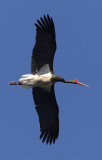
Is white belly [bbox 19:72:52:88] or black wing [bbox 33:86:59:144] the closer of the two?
white belly [bbox 19:72:52:88]

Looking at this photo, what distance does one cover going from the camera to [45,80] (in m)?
21.8

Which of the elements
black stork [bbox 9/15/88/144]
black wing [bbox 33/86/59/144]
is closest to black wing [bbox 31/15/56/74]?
black stork [bbox 9/15/88/144]

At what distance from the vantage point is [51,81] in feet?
71.7

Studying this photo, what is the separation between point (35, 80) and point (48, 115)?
1665 mm

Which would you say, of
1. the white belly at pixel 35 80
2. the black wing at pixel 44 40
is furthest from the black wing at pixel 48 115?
the black wing at pixel 44 40

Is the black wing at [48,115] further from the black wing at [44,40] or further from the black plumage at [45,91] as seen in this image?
the black wing at [44,40]

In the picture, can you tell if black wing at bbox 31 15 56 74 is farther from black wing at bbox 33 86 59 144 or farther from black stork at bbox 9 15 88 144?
black wing at bbox 33 86 59 144

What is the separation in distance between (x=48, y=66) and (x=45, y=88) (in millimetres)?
877

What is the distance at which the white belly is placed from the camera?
21594 mm

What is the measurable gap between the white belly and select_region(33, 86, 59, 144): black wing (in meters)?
0.67

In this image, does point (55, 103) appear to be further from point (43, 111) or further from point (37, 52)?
point (37, 52)

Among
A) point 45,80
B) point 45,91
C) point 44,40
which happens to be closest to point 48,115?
point 45,91

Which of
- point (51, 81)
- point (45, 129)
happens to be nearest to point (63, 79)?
point (51, 81)

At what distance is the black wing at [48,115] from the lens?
73.4 feet
